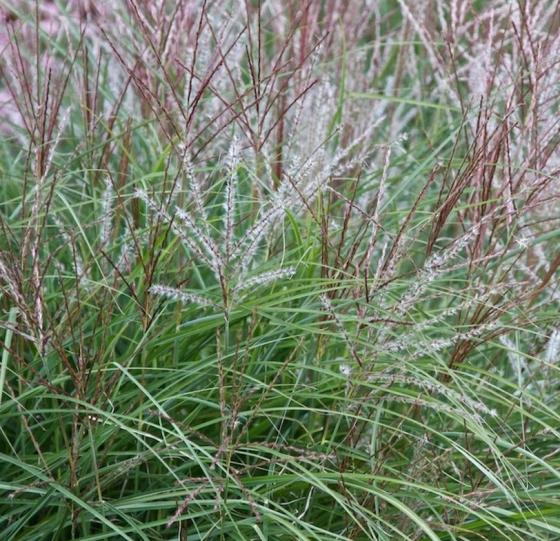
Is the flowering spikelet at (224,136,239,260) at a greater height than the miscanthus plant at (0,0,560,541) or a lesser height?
greater

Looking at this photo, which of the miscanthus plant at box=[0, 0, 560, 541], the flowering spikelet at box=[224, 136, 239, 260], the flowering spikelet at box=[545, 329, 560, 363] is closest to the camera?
the flowering spikelet at box=[224, 136, 239, 260]

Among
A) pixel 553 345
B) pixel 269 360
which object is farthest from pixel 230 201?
pixel 553 345

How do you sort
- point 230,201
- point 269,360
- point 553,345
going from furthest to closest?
point 269,360
point 553,345
point 230,201

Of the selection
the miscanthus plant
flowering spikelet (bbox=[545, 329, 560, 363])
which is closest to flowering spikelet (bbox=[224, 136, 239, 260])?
the miscanthus plant

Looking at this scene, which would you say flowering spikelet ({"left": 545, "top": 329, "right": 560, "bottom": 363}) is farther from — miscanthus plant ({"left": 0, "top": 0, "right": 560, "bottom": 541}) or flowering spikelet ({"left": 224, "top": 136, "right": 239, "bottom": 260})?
flowering spikelet ({"left": 224, "top": 136, "right": 239, "bottom": 260})

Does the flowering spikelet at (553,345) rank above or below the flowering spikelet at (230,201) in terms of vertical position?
below

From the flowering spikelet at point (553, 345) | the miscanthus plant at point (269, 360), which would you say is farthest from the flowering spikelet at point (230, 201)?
the flowering spikelet at point (553, 345)

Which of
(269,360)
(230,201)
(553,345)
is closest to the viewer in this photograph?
(230,201)

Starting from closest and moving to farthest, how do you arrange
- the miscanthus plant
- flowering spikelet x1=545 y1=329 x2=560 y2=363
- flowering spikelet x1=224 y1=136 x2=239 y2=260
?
1. flowering spikelet x1=224 y1=136 x2=239 y2=260
2. the miscanthus plant
3. flowering spikelet x1=545 y1=329 x2=560 y2=363

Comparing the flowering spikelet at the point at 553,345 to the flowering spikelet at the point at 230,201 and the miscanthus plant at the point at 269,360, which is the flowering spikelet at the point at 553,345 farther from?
the flowering spikelet at the point at 230,201

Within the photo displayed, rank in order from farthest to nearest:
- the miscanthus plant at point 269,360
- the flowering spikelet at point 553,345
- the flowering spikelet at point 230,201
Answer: the flowering spikelet at point 553,345 → the miscanthus plant at point 269,360 → the flowering spikelet at point 230,201

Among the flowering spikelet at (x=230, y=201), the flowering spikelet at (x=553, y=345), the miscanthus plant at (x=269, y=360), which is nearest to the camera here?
the flowering spikelet at (x=230, y=201)

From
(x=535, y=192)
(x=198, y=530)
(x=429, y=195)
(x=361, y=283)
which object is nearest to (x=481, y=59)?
(x=429, y=195)

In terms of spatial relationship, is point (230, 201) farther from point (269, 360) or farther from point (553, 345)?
point (553, 345)
